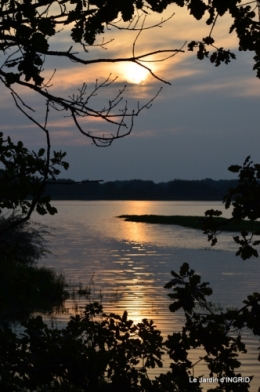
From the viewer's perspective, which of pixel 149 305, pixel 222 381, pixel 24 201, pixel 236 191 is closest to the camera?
pixel 222 381

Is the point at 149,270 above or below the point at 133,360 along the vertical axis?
below

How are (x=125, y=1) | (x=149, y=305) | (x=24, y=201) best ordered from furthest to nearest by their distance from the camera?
1. (x=149, y=305)
2. (x=24, y=201)
3. (x=125, y=1)

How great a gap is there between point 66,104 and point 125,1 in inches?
30.5

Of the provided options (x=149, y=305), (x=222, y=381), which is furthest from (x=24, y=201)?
(x=149, y=305)

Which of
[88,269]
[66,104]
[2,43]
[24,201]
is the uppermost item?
[2,43]

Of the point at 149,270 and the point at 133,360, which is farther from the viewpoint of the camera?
the point at 149,270

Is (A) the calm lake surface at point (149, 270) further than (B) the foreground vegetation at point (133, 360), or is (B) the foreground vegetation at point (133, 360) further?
(A) the calm lake surface at point (149, 270)

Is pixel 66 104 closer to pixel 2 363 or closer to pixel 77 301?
pixel 2 363

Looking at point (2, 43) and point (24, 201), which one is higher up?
point (2, 43)

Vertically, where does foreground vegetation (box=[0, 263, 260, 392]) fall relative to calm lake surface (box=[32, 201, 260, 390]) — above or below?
above

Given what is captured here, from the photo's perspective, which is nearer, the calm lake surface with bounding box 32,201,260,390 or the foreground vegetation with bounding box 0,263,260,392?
the foreground vegetation with bounding box 0,263,260,392

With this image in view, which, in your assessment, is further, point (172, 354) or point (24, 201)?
point (24, 201)

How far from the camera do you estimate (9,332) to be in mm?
5738

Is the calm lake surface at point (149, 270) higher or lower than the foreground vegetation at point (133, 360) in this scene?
Result: lower
